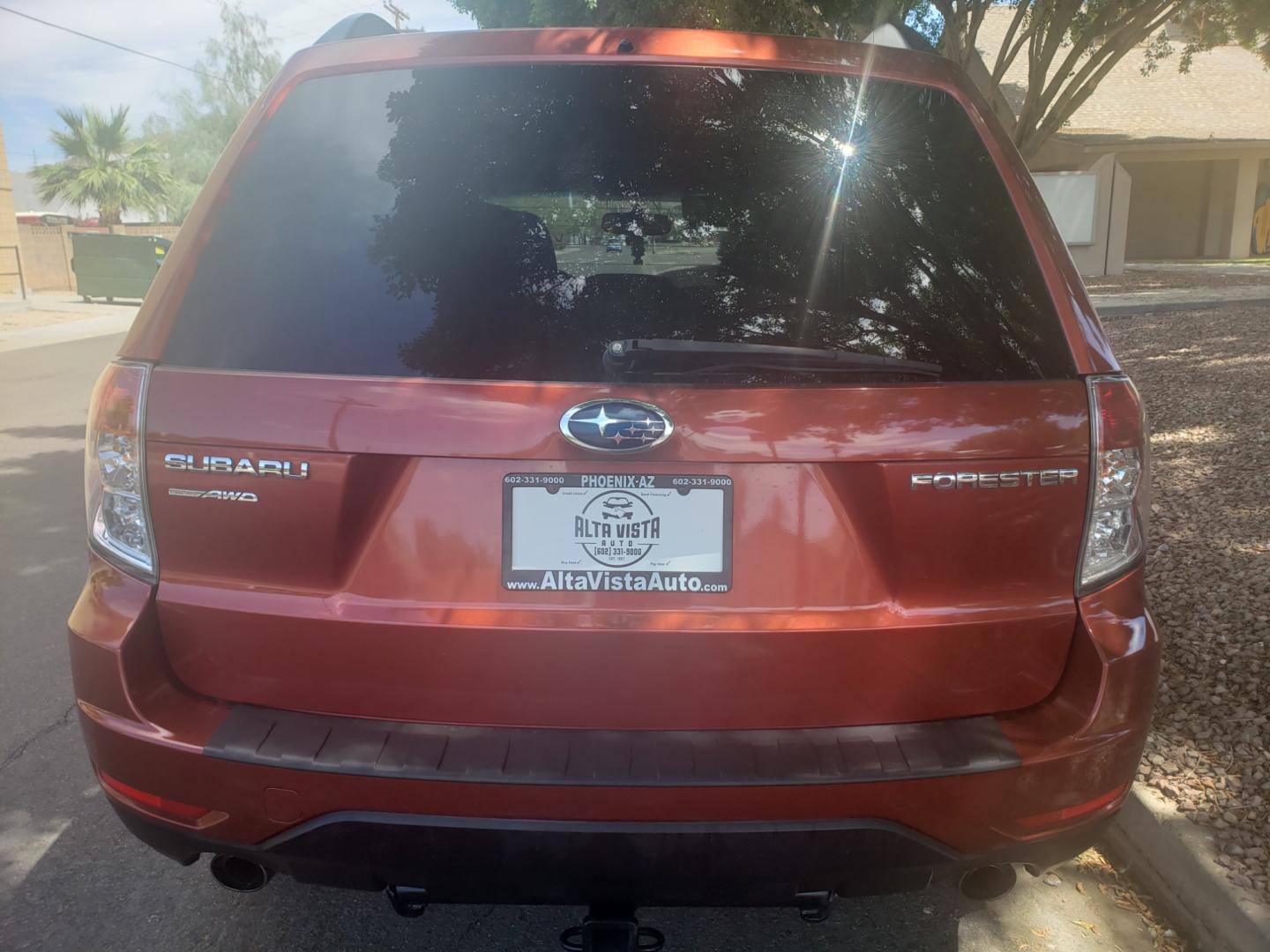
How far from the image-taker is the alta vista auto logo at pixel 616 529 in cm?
192

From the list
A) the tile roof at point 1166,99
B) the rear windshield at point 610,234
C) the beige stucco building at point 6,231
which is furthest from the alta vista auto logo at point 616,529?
the beige stucco building at point 6,231

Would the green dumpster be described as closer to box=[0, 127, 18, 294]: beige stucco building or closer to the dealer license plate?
box=[0, 127, 18, 294]: beige stucco building

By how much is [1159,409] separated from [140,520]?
7173mm

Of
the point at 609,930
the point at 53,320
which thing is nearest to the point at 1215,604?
the point at 609,930

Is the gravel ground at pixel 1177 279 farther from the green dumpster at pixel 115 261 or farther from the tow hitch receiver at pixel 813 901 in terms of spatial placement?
the green dumpster at pixel 115 261

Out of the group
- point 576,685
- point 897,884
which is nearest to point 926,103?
point 576,685

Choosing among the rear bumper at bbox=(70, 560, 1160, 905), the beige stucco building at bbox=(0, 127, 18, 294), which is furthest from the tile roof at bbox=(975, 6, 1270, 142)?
the rear bumper at bbox=(70, 560, 1160, 905)

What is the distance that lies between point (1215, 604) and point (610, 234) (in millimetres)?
3118

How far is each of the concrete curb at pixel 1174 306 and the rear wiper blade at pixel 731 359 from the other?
504 inches

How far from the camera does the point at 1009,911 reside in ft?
9.26

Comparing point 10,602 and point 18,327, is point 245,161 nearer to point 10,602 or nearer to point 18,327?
point 10,602

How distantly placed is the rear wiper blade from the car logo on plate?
9 cm

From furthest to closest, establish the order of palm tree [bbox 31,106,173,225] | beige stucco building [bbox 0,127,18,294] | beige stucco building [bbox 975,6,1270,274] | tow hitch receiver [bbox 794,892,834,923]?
palm tree [bbox 31,106,173,225] → beige stucco building [bbox 0,127,18,294] → beige stucco building [bbox 975,6,1270,274] → tow hitch receiver [bbox 794,892,834,923]

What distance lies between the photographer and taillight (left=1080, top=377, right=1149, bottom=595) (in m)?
2.02
